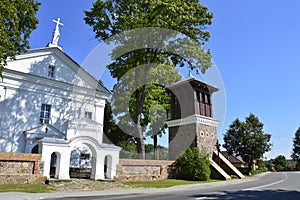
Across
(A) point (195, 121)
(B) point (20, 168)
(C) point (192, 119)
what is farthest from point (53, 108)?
(A) point (195, 121)

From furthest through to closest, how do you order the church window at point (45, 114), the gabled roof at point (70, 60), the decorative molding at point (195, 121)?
the decorative molding at point (195, 121)
the gabled roof at point (70, 60)
the church window at point (45, 114)

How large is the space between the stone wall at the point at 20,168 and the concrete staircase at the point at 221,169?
44.2ft

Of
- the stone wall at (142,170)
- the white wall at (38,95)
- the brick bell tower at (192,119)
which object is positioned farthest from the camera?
the brick bell tower at (192,119)

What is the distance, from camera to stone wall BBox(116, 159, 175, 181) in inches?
681

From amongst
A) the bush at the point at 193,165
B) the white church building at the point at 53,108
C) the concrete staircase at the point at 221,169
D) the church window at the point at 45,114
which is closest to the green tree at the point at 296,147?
the concrete staircase at the point at 221,169

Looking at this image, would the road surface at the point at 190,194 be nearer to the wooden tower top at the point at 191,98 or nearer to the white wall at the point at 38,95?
the white wall at the point at 38,95

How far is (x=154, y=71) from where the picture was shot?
25.9 meters

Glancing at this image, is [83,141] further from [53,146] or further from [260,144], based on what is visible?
[260,144]

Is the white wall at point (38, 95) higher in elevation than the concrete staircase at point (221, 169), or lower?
higher

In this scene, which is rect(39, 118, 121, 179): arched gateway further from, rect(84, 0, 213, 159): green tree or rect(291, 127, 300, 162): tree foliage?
rect(291, 127, 300, 162): tree foliage

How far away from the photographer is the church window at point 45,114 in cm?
2101

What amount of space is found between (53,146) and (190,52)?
531 inches

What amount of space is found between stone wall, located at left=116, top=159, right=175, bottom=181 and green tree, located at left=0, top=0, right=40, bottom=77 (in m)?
9.48

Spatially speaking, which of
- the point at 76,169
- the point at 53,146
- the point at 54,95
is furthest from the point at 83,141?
the point at 54,95
